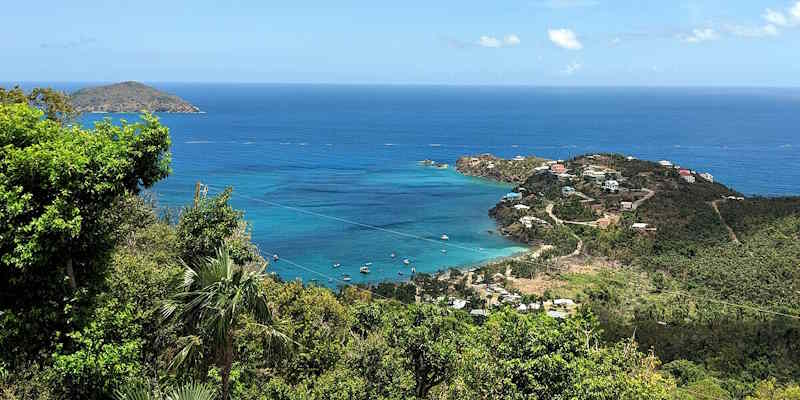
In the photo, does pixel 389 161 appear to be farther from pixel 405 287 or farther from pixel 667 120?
pixel 667 120

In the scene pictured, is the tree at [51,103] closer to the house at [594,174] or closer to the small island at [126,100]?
the house at [594,174]

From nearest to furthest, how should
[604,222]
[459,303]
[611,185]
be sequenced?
[459,303] → [604,222] → [611,185]

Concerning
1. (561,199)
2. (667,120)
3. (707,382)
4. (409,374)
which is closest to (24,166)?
(409,374)

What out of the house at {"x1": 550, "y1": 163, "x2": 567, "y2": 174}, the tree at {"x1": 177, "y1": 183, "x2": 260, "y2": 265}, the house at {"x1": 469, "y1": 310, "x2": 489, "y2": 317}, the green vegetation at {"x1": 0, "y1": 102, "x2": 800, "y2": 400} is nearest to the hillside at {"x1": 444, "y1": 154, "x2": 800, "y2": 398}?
the house at {"x1": 550, "y1": 163, "x2": 567, "y2": 174}

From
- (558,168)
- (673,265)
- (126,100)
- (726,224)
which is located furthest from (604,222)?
(126,100)

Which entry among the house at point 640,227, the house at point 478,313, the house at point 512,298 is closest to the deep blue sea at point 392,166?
the house at point 512,298

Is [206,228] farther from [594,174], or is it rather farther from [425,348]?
[594,174]
